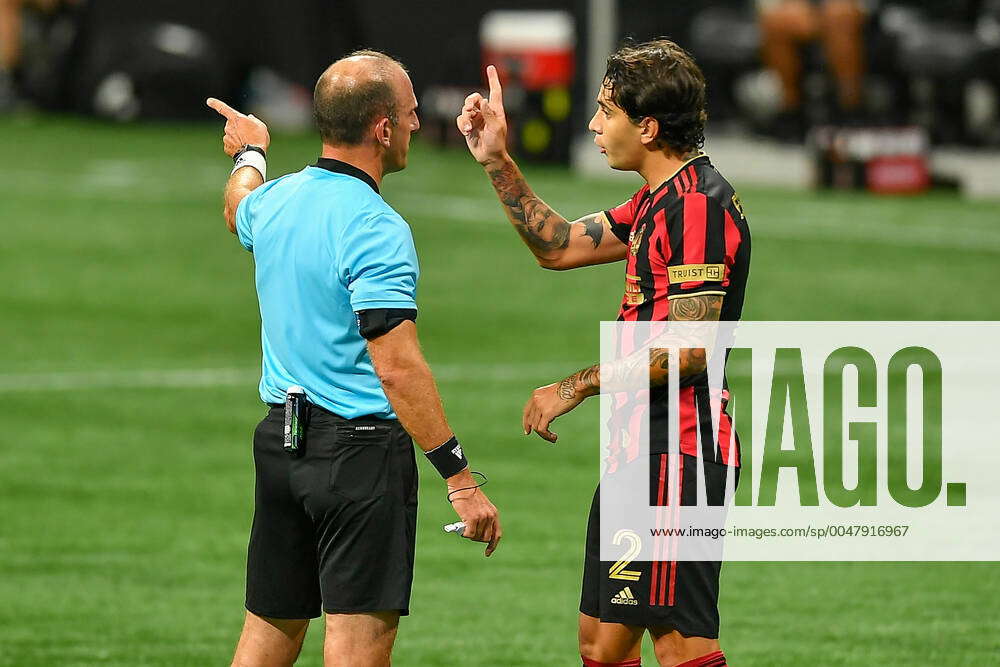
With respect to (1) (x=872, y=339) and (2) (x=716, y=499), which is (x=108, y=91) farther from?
(2) (x=716, y=499)

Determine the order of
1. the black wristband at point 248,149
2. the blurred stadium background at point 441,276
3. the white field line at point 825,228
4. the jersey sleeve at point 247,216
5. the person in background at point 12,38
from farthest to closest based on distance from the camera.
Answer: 1. the person in background at point 12,38
2. the white field line at point 825,228
3. the blurred stadium background at point 441,276
4. the black wristband at point 248,149
5. the jersey sleeve at point 247,216

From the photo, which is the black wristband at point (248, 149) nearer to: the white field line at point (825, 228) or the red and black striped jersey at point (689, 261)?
the red and black striped jersey at point (689, 261)

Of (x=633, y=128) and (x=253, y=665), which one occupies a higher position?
(x=633, y=128)

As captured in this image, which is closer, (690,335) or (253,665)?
(690,335)

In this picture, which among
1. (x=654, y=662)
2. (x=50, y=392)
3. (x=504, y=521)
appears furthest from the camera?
(x=50, y=392)

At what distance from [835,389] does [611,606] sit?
26.3 ft

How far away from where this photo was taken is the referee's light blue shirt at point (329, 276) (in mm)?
5176

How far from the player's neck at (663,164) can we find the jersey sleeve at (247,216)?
45.6 inches

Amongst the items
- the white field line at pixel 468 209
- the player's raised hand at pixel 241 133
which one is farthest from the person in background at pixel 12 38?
the player's raised hand at pixel 241 133

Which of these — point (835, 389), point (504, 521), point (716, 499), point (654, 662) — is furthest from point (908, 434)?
point (716, 499)

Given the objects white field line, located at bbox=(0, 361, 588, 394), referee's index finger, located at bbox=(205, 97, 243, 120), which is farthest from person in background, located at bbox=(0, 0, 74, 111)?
referee's index finger, located at bbox=(205, 97, 243, 120)

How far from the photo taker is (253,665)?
5641 mm

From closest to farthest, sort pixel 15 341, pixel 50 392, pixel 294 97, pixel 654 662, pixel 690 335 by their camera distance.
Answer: pixel 690 335, pixel 654 662, pixel 50 392, pixel 15 341, pixel 294 97

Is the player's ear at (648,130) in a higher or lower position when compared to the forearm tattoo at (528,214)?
higher
